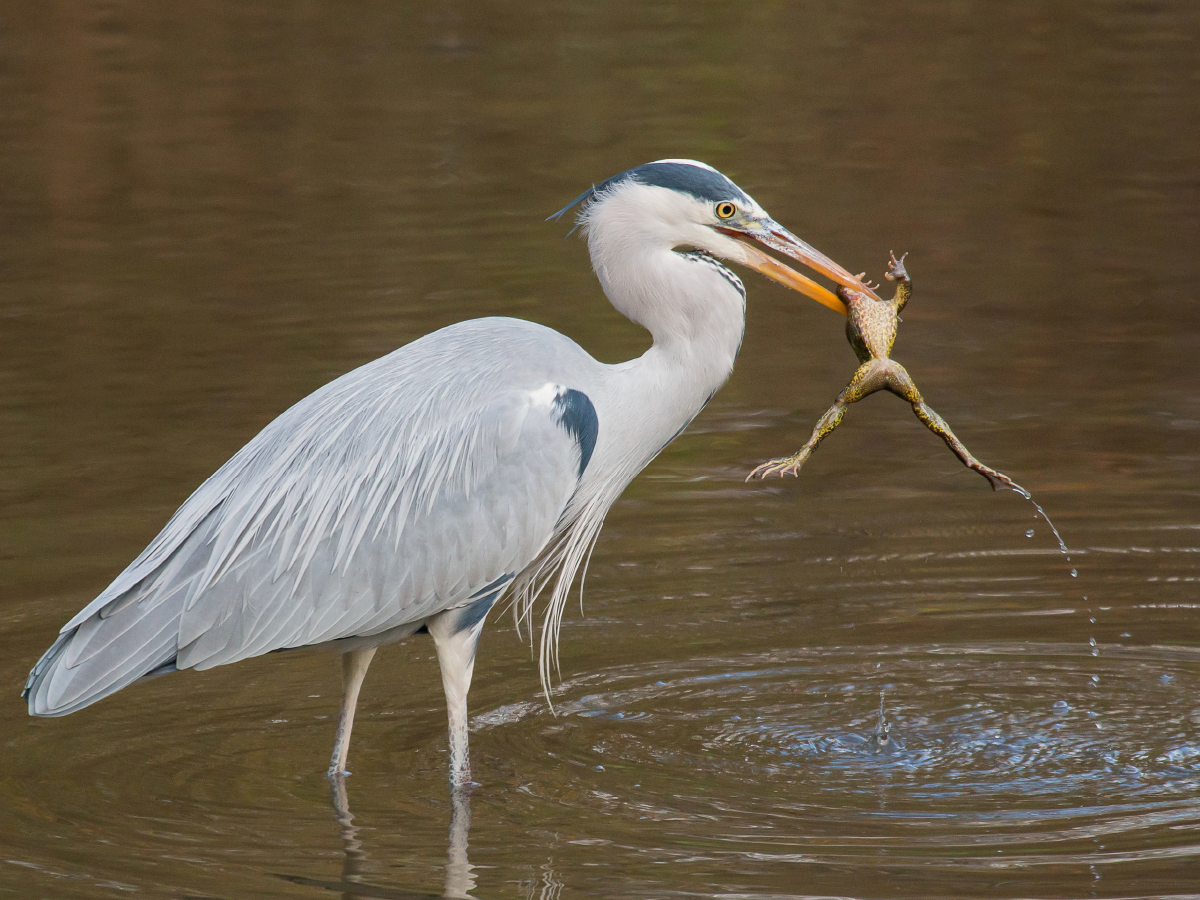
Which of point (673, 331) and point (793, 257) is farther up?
point (793, 257)

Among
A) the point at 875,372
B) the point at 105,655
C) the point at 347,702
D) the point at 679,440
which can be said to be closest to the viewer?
the point at 105,655

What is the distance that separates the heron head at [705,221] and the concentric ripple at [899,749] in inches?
55.5

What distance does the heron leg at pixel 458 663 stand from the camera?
19.0 ft

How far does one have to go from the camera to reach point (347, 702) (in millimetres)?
5957

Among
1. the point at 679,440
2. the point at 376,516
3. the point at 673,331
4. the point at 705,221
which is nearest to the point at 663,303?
the point at 673,331

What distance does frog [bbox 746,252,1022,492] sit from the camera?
19.0 ft

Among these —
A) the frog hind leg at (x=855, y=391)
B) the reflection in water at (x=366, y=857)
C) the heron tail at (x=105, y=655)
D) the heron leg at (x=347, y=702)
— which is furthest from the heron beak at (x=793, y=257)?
the heron tail at (x=105, y=655)

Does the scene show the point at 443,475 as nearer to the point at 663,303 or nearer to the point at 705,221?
the point at 663,303

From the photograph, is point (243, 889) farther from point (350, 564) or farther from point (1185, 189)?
point (1185, 189)

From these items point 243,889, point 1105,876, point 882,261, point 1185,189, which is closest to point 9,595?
point 243,889

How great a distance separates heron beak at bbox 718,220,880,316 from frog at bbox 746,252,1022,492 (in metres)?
0.04

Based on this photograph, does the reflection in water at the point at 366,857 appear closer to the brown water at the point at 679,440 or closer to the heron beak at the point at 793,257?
the brown water at the point at 679,440

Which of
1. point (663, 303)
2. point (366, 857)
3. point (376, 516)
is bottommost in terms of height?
point (366, 857)

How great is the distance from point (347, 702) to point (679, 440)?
12.2ft
